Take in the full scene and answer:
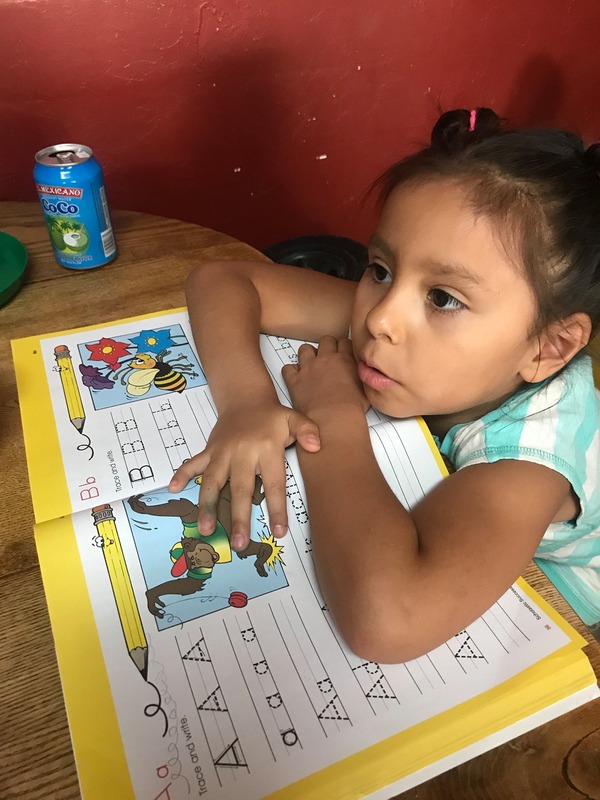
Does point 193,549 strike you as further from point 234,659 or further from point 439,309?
point 439,309

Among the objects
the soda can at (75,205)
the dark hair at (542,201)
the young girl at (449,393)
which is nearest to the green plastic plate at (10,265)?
the soda can at (75,205)

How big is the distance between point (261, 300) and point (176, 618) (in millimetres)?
405

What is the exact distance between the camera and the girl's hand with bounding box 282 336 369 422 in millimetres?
575

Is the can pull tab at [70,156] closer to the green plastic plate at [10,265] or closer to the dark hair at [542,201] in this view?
the green plastic plate at [10,265]

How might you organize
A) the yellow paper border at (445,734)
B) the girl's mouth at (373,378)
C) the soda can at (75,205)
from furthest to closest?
the soda can at (75,205) → the girl's mouth at (373,378) → the yellow paper border at (445,734)

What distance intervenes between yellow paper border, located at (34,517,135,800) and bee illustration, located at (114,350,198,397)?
17 cm

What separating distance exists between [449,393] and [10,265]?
1.81 feet

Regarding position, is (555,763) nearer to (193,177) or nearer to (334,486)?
(334,486)

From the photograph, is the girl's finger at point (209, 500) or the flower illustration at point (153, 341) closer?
the girl's finger at point (209, 500)

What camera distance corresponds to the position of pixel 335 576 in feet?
1.40

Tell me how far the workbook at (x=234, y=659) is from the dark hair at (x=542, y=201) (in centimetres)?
18

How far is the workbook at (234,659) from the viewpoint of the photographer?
1.15 ft

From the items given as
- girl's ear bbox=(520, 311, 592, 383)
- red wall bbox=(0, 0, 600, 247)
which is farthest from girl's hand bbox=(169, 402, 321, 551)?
red wall bbox=(0, 0, 600, 247)

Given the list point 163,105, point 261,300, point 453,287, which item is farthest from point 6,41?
point 453,287
